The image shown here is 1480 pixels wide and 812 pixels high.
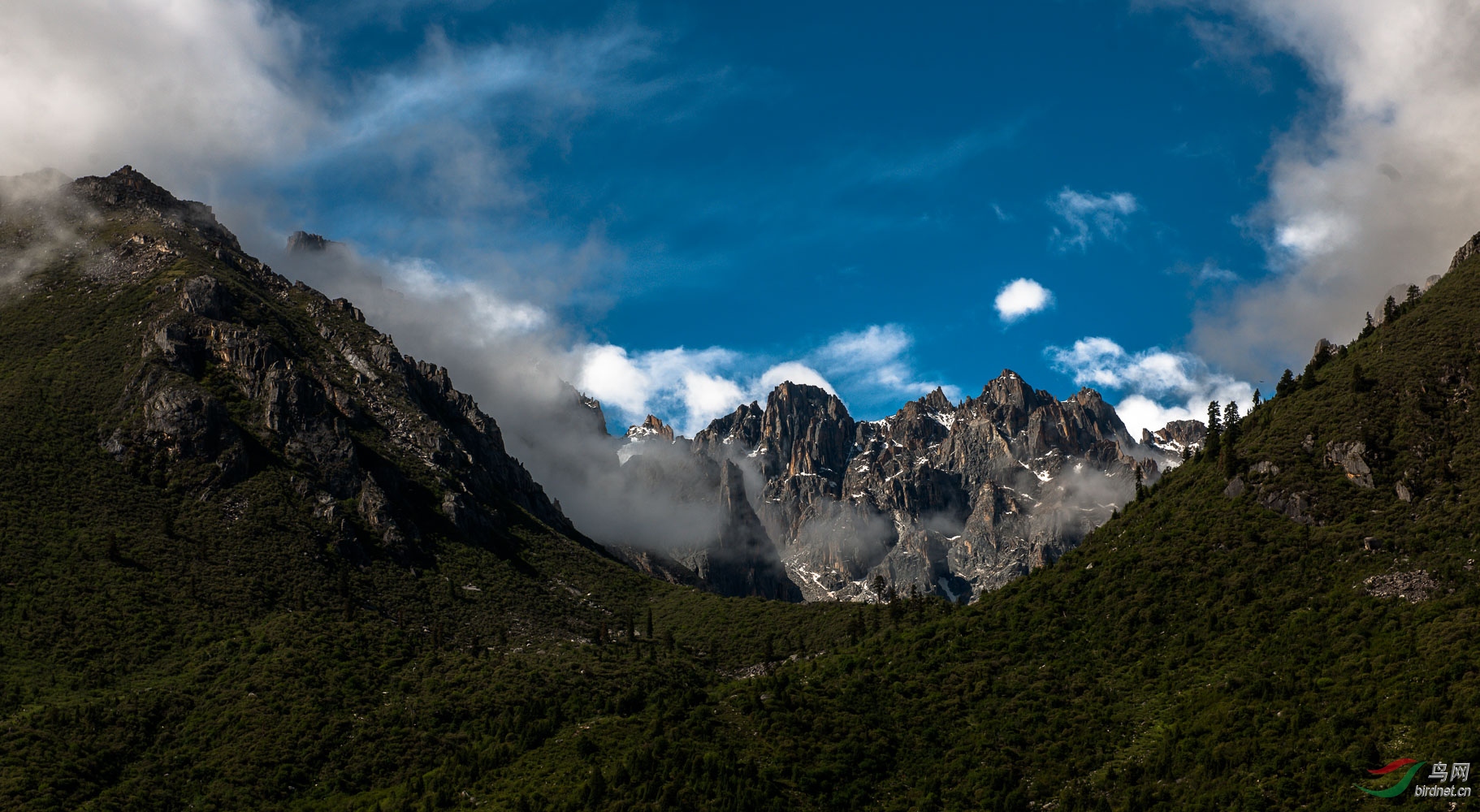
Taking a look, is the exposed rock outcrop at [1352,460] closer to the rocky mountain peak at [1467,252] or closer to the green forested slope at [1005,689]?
the green forested slope at [1005,689]

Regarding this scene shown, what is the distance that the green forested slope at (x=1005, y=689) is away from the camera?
11581cm

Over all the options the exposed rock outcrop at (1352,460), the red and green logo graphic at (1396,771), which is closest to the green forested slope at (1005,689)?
the exposed rock outcrop at (1352,460)

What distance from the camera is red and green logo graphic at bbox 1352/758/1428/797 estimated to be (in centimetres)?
9362

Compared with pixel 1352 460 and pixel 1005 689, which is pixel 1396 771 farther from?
pixel 1352 460

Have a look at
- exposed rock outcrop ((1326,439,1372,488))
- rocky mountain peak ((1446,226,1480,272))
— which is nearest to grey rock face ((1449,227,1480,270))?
rocky mountain peak ((1446,226,1480,272))

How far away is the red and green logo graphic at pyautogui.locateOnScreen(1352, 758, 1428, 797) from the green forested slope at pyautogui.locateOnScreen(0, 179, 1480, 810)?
1.31 m

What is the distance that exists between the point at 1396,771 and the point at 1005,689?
6012 centimetres

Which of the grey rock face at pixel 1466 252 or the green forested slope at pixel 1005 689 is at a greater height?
the grey rock face at pixel 1466 252

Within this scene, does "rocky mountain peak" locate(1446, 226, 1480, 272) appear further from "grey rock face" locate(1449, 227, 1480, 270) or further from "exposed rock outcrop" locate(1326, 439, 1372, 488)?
"exposed rock outcrop" locate(1326, 439, 1372, 488)

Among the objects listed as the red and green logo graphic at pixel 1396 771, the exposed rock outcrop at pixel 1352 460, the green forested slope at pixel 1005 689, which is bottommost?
the red and green logo graphic at pixel 1396 771

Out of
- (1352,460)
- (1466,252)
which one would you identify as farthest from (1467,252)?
(1352,460)

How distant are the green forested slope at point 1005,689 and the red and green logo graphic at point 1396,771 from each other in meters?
1.31

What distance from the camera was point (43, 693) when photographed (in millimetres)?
164250

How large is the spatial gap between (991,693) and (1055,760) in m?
22.9
